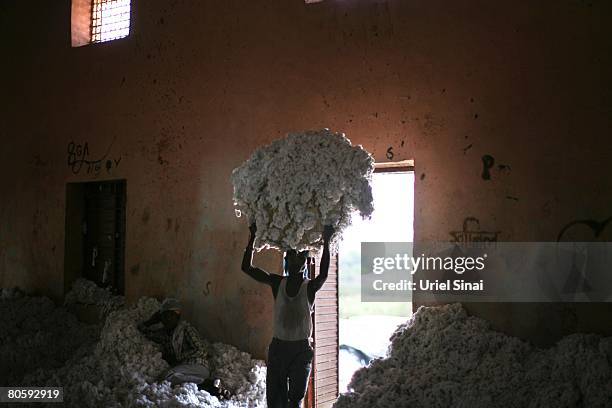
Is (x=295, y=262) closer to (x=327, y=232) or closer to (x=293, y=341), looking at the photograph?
(x=327, y=232)

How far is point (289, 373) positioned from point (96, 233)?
152 inches

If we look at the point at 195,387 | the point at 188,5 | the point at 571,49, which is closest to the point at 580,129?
the point at 571,49

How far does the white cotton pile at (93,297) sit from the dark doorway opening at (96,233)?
0.11m

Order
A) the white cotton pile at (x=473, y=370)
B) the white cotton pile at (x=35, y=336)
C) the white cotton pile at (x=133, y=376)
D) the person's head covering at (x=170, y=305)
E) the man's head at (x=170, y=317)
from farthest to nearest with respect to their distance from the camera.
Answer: the white cotton pile at (x=35, y=336) < the person's head covering at (x=170, y=305) < the man's head at (x=170, y=317) < the white cotton pile at (x=133, y=376) < the white cotton pile at (x=473, y=370)

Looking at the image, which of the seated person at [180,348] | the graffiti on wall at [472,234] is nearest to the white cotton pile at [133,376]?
the seated person at [180,348]

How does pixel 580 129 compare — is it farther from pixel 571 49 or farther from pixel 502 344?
pixel 502 344

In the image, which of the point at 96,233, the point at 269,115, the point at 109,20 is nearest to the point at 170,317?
the point at 269,115

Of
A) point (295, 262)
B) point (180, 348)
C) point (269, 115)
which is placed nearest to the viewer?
point (295, 262)

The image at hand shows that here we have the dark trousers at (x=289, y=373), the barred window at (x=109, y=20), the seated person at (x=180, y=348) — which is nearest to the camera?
the dark trousers at (x=289, y=373)

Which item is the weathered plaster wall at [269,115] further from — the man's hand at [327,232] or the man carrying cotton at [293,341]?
the man carrying cotton at [293,341]

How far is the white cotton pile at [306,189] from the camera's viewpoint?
432cm

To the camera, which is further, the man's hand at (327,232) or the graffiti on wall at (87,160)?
the graffiti on wall at (87,160)

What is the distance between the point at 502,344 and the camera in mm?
4430

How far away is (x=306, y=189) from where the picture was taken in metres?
4.32
